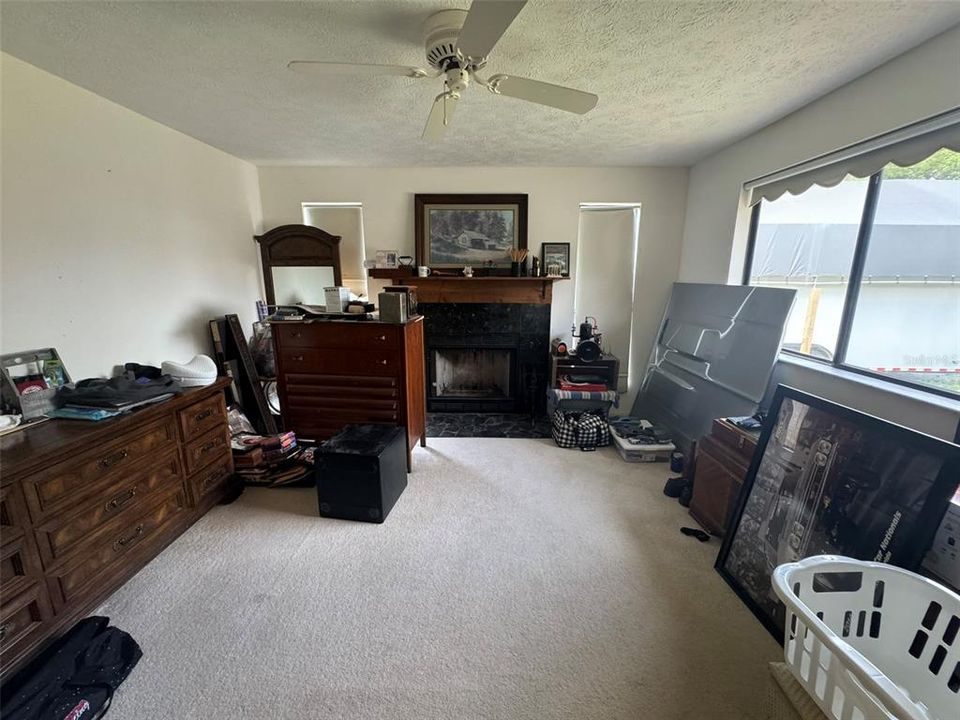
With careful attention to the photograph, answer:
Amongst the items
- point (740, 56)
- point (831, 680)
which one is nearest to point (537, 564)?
point (831, 680)

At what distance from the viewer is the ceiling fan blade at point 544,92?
146cm

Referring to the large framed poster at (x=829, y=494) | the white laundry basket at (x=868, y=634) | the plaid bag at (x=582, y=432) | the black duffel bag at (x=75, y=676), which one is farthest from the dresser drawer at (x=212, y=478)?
the large framed poster at (x=829, y=494)

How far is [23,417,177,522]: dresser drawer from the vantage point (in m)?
1.38

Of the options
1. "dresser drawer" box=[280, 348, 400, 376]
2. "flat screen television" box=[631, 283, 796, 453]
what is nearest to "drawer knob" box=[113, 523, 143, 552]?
"dresser drawer" box=[280, 348, 400, 376]

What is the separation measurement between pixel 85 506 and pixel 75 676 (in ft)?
1.97

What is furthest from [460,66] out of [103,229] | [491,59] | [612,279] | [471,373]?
[471,373]

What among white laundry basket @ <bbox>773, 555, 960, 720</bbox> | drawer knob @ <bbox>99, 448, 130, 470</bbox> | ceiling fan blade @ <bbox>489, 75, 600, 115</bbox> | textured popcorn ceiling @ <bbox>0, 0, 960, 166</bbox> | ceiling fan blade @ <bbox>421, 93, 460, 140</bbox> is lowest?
white laundry basket @ <bbox>773, 555, 960, 720</bbox>

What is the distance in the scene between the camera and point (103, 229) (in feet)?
6.99

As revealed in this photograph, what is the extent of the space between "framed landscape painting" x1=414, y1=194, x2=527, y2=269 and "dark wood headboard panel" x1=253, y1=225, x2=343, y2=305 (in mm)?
790

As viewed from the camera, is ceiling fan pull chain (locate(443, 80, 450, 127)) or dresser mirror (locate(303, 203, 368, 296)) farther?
dresser mirror (locate(303, 203, 368, 296))

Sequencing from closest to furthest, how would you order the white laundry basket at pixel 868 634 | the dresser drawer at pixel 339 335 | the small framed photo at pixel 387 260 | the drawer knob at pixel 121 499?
the white laundry basket at pixel 868 634 → the drawer knob at pixel 121 499 → the dresser drawer at pixel 339 335 → the small framed photo at pixel 387 260

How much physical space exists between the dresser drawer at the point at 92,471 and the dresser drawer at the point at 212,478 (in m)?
0.31

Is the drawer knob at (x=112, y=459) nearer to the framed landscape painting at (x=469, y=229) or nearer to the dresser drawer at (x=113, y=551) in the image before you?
the dresser drawer at (x=113, y=551)

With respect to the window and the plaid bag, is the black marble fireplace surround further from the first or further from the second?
the window
